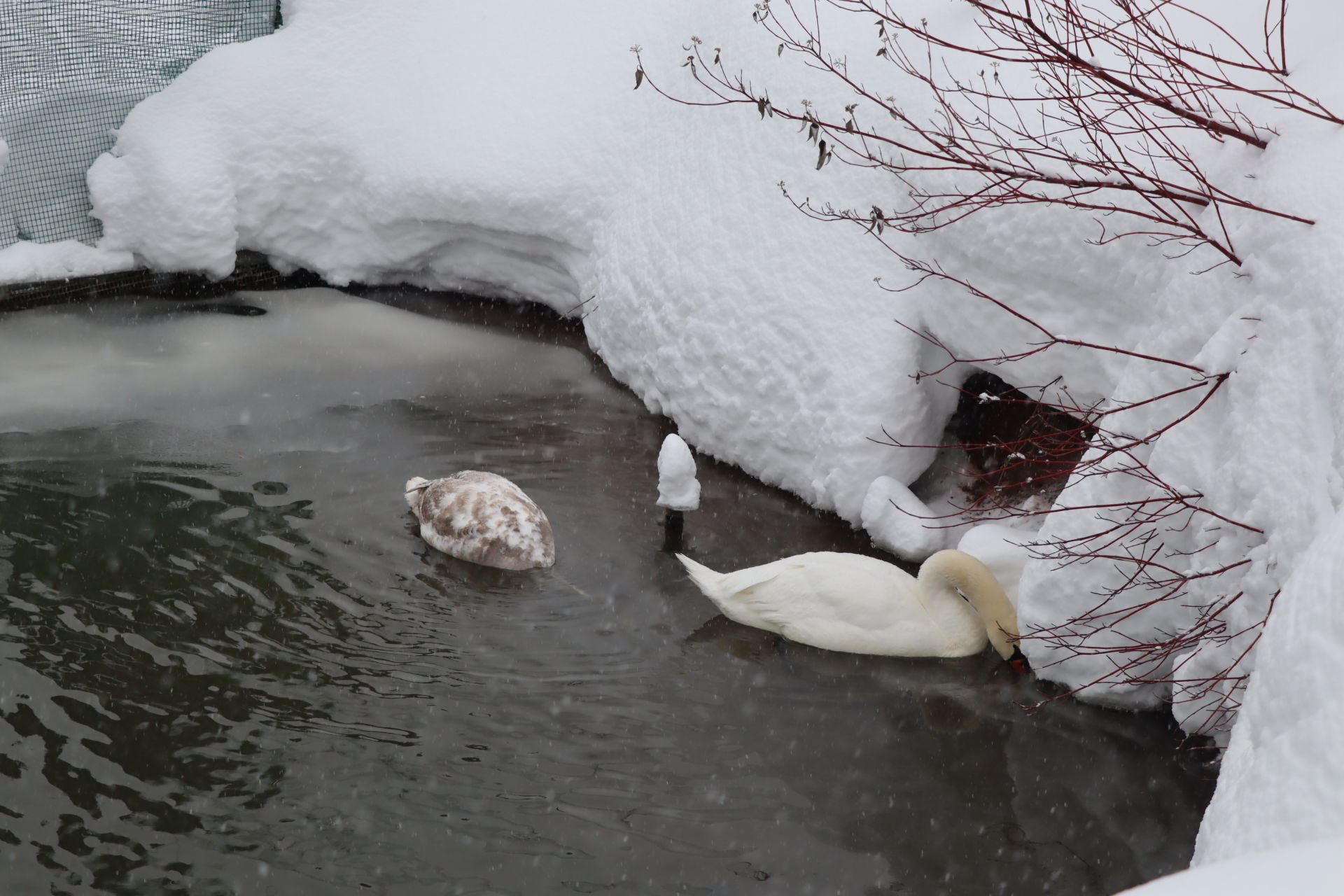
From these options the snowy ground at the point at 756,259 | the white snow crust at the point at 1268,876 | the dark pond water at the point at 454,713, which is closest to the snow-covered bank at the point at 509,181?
the snowy ground at the point at 756,259

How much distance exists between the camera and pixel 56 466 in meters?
6.07

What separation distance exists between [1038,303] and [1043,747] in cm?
210

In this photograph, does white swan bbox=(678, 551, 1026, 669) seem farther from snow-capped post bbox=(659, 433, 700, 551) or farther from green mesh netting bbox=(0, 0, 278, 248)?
green mesh netting bbox=(0, 0, 278, 248)

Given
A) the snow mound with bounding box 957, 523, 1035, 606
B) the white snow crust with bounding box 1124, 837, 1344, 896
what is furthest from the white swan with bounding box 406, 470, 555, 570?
the white snow crust with bounding box 1124, 837, 1344, 896

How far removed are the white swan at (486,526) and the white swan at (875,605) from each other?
91 centimetres

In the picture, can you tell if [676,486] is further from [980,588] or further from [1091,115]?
[1091,115]

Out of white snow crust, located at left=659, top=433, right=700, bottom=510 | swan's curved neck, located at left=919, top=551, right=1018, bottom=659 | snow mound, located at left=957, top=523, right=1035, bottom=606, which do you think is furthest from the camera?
white snow crust, located at left=659, top=433, right=700, bottom=510

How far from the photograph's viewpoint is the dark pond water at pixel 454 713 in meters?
3.72

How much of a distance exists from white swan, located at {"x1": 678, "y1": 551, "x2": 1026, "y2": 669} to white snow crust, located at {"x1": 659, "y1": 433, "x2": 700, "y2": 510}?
0.75 metres

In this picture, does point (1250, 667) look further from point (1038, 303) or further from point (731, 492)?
point (731, 492)

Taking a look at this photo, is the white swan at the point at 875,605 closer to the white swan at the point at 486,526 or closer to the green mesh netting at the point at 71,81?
the white swan at the point at 486,526

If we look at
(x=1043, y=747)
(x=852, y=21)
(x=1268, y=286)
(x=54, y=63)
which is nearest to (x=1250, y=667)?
(x=1043, y=747)

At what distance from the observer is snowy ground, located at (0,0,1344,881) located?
3787 mm

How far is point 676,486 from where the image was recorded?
5.83 metres
